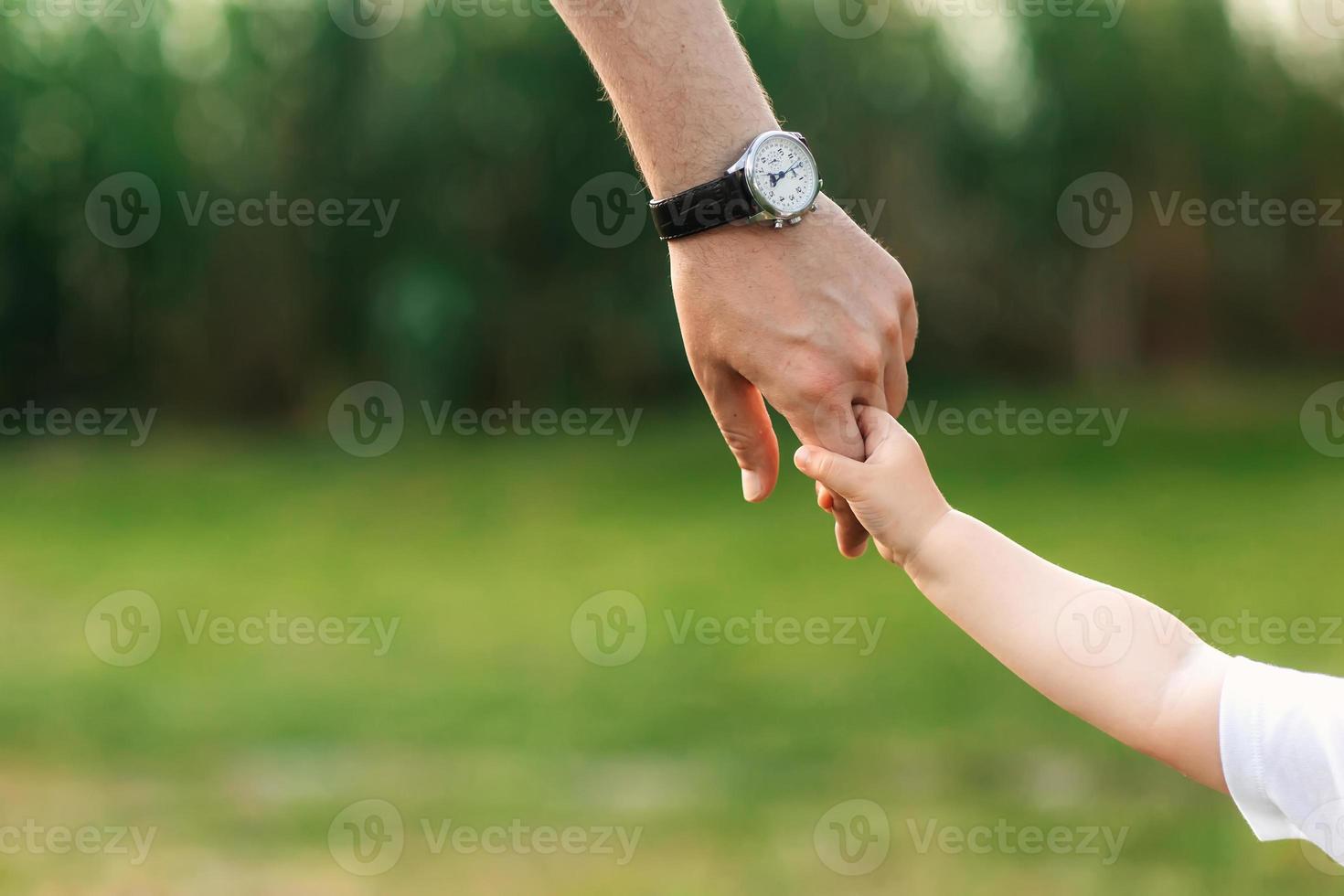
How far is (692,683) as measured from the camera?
563cm

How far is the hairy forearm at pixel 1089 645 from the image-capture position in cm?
138

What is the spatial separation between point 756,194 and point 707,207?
72mm

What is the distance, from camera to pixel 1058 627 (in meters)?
1.45

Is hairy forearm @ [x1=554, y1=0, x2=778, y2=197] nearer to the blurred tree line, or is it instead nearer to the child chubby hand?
the child chubby hand

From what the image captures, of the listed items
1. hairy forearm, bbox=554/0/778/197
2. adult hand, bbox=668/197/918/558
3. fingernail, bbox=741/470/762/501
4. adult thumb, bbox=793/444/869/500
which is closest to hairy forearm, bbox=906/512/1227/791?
adult thumb, bbox=793/444/869/500

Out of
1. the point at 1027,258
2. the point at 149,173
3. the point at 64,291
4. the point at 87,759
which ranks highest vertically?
the point at 149,173

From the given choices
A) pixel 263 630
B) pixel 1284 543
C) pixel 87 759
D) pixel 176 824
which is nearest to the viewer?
pixel 176 824

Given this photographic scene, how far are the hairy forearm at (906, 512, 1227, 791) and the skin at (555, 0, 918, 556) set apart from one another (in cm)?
29

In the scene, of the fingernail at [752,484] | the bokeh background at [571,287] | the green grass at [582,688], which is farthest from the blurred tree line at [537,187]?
the fingernail at [752,484]

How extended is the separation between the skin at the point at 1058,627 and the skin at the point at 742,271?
0.18 m

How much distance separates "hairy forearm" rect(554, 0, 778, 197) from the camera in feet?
5.86

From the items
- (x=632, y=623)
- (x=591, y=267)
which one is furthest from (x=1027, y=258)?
(x=632, y=623)

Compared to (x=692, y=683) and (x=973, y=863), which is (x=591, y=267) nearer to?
(x=692, y=683)

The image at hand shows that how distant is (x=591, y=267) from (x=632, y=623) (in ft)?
23.0
